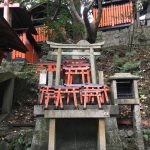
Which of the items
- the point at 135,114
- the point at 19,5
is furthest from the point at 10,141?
the point at 19,5

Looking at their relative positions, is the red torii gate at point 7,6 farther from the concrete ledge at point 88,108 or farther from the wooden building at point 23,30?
the concrete ledge at point 88,108

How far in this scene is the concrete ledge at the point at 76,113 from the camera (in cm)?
655

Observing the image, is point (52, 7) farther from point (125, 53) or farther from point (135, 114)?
point (135, 114)

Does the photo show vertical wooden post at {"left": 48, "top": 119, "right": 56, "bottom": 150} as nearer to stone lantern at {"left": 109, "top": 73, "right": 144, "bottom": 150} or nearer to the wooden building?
stone lantern at {"left": 109, "top": 73, "right": 144, "bottom": 150}

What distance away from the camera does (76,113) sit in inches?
259

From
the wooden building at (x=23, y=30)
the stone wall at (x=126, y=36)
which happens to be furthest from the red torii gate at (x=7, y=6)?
the stone wall at (x=126, y=36)

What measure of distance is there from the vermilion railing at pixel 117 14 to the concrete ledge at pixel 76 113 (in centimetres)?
1363

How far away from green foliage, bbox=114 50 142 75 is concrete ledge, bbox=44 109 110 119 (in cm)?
604

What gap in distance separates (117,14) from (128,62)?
23.9ft

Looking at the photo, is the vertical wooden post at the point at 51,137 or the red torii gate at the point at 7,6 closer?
the vertical wooden post at the point at 51,137

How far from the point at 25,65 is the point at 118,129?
25.0 ft

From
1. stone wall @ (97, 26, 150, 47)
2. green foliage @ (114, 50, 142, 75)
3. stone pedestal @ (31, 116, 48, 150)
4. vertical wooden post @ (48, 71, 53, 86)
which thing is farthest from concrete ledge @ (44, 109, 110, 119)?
stone wall @ (97, 26, 150, 47)

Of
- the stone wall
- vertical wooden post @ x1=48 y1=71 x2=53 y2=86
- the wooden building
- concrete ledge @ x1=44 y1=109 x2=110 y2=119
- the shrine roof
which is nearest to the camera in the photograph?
the shrine roof

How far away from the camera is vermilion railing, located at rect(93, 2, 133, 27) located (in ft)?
62.3
